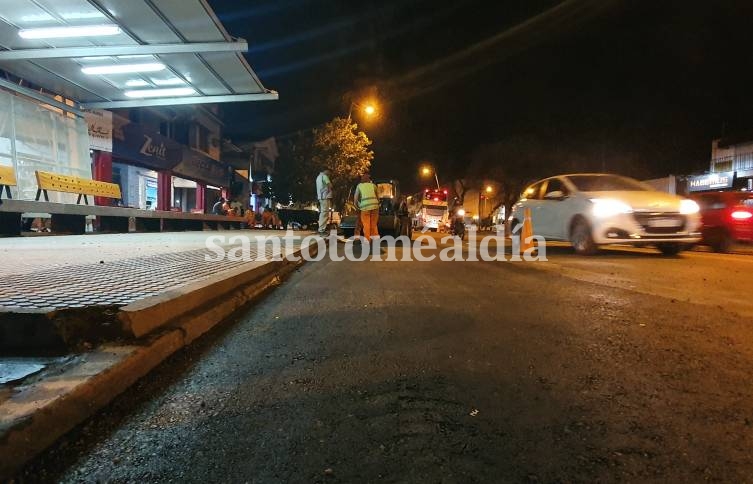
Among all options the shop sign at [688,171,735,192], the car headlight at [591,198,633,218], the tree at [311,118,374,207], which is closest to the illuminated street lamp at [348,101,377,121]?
the tree at [311,118,374,207]

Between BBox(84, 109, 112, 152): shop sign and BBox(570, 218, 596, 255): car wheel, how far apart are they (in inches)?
585

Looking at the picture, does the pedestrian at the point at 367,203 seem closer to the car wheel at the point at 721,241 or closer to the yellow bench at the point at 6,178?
the yellow bench at the point at 6,178

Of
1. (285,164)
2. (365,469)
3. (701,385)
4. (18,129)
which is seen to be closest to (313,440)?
(365,469)

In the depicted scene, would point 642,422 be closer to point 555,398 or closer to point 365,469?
point 555,398

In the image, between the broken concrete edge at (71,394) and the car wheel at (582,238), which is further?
the car wheel at (582,238)

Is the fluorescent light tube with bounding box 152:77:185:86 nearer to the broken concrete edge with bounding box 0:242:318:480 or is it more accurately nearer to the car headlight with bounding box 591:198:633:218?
the car headlight with bounding box 591:198:633:218

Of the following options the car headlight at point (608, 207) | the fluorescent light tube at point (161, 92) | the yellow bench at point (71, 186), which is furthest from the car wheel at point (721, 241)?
the yellow bench at point (71, 186)

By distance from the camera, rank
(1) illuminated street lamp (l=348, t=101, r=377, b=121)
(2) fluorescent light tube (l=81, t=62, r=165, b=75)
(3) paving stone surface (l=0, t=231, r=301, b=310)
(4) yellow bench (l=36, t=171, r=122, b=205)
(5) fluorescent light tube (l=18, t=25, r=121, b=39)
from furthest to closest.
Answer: (1) illuminated street lamp (l=348, t=101, r=377, b=121), (2) fluorescent light tube (l=81, t=62, r=165, b=75), (4) yellow bench (l=36, t=171, r=122, b=205), (5) fluorescent light tube (l=18, t=25, r=121, b=39), (3) paving stone surface (l=0, t=231, r=301, b=310)

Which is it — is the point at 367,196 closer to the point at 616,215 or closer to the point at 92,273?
the point at 616,215

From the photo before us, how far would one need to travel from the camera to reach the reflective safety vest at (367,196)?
12.0 m

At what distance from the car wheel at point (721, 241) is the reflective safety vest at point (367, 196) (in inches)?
322

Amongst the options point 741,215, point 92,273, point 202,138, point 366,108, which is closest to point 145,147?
point 202,138

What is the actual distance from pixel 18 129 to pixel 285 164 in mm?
17528

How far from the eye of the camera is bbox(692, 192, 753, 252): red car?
11734mm
